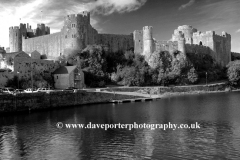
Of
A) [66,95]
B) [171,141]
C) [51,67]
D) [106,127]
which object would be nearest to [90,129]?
[106,127]

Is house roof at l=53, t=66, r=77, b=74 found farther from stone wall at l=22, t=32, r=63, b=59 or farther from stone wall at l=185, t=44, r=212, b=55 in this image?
stone wall at l=185, t=44, r=212, b=55

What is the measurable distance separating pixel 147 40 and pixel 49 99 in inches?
1052

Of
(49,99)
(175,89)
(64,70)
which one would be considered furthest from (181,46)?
(49,99)

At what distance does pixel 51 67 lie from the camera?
43.7 m

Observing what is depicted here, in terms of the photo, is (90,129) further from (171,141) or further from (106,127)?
(171,141)

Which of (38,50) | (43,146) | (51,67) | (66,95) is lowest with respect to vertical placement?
(43,146)

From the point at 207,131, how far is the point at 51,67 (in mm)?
31119

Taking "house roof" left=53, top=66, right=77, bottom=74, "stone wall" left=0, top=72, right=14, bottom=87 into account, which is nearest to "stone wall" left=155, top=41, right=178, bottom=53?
"house roof" left=53, top=66, right=77, bottom=74

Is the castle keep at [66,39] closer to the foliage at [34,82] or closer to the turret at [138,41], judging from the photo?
the turret at [138,41]

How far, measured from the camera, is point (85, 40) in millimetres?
49438

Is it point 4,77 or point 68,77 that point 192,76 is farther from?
point 4,77

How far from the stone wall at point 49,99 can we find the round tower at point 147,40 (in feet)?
50.6

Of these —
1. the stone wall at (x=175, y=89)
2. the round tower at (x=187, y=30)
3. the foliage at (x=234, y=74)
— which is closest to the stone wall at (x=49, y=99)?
the stone wall at (x=175, y=89)

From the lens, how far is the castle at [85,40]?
48.5m
